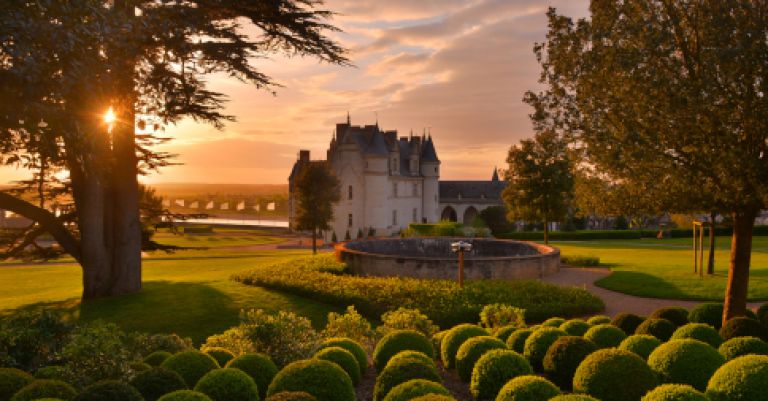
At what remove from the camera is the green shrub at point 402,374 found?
7.74 meters

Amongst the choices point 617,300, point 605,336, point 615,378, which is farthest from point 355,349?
point 617,300

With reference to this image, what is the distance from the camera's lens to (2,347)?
8.61m

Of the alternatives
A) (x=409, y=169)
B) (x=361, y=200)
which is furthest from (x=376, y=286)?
(x=409, y=169)

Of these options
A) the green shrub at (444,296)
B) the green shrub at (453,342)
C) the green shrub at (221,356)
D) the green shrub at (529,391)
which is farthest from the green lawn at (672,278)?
the green shrub at (221,356)

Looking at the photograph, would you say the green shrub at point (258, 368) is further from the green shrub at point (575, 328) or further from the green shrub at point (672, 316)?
the green shrub at point (672, 316)

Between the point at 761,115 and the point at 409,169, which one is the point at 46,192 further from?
the point at 409,169

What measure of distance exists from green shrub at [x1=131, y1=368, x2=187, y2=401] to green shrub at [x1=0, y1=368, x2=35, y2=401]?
4.54 feet

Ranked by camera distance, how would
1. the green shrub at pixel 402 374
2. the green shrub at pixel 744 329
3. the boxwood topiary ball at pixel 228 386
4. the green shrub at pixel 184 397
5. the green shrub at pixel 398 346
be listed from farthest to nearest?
the green shrub at pixel 744 329 → the green shrub at pixel 398 346 → the green shrub at pixel 402 374 → the boxwood topiary ball at pixel 228 386 → the green shrub at pixel 184 397

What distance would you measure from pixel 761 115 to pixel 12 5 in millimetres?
14385

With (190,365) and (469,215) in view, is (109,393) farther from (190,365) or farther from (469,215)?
(469,215)

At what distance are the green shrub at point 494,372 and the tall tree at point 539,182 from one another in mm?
29154

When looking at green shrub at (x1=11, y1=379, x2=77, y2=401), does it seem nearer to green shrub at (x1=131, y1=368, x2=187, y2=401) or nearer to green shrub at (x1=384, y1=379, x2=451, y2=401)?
green shrub at (x1=131, y1=368, x2=187, y2=401)

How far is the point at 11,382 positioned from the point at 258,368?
10.5 ft

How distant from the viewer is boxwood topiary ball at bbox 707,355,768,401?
23.8 ft
